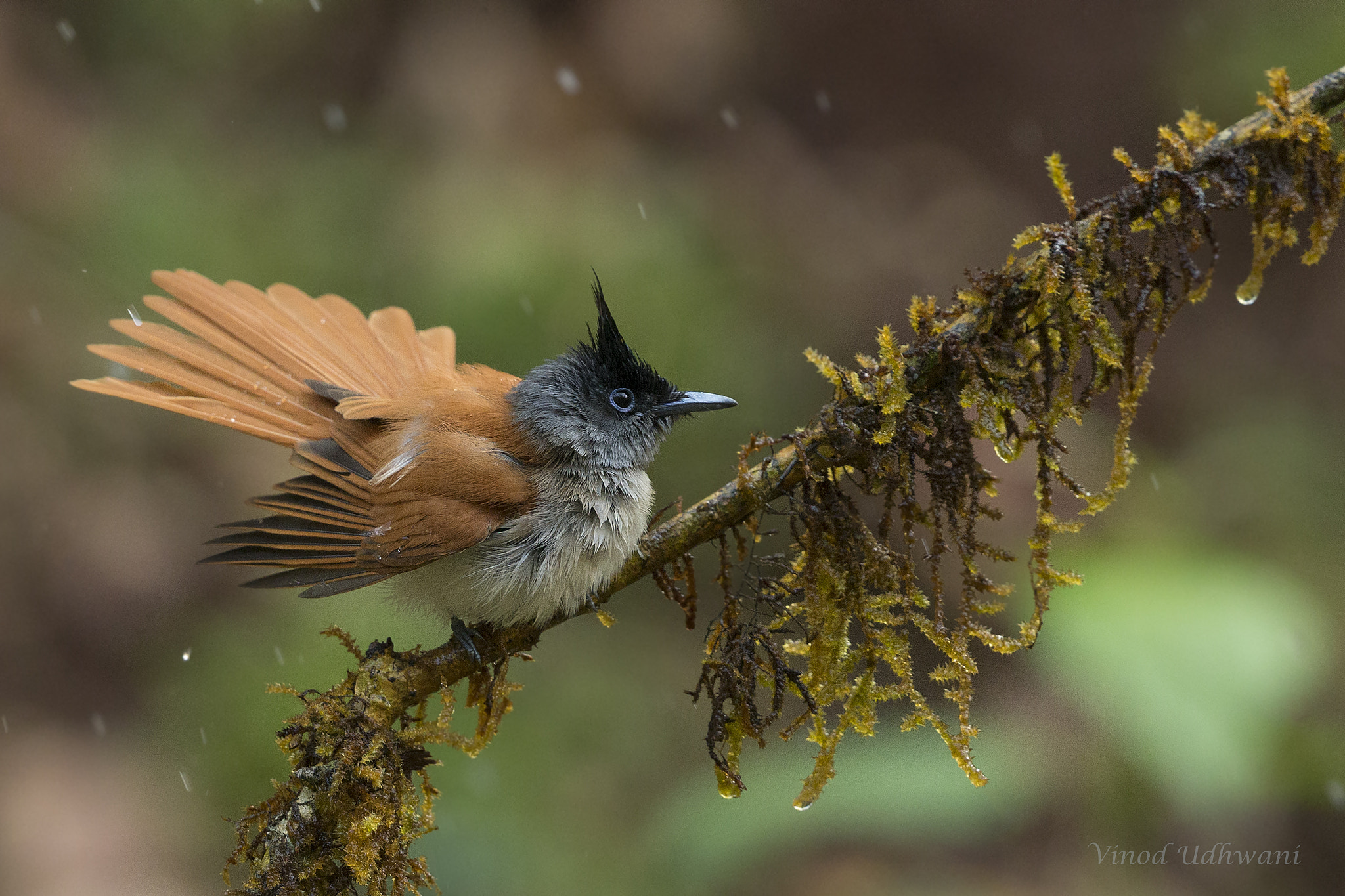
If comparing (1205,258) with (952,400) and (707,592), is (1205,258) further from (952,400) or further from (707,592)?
(952,400)

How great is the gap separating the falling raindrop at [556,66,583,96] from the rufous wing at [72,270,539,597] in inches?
152

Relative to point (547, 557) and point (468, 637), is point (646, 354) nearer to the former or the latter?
point (547, 557)

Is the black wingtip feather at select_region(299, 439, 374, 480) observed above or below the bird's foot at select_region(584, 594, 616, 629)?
above

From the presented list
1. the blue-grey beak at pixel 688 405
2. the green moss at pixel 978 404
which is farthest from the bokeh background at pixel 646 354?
the green moss at pixel 978 404

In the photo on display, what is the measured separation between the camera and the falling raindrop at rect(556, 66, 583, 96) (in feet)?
22.4

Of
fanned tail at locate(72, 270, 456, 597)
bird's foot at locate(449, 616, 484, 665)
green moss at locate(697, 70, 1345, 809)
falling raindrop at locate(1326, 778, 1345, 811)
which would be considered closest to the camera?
green moss at locate(697, 70, 1345, 809)

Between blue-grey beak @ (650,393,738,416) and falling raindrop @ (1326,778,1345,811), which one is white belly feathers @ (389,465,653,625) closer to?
blue-grey beak @ (650,393,738,416)

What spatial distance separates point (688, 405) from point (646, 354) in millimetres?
2407

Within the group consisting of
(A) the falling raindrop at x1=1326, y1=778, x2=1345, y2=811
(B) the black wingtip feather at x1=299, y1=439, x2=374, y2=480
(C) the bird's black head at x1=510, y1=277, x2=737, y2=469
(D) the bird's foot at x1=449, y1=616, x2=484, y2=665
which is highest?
(C) the bird's black head at x1=510, y1=277, x2=737, y2=469

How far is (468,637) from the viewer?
2646 millimetres

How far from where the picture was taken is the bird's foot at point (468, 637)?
242 centimetres

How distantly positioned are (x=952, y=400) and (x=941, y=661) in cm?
431

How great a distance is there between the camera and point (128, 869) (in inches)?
215
